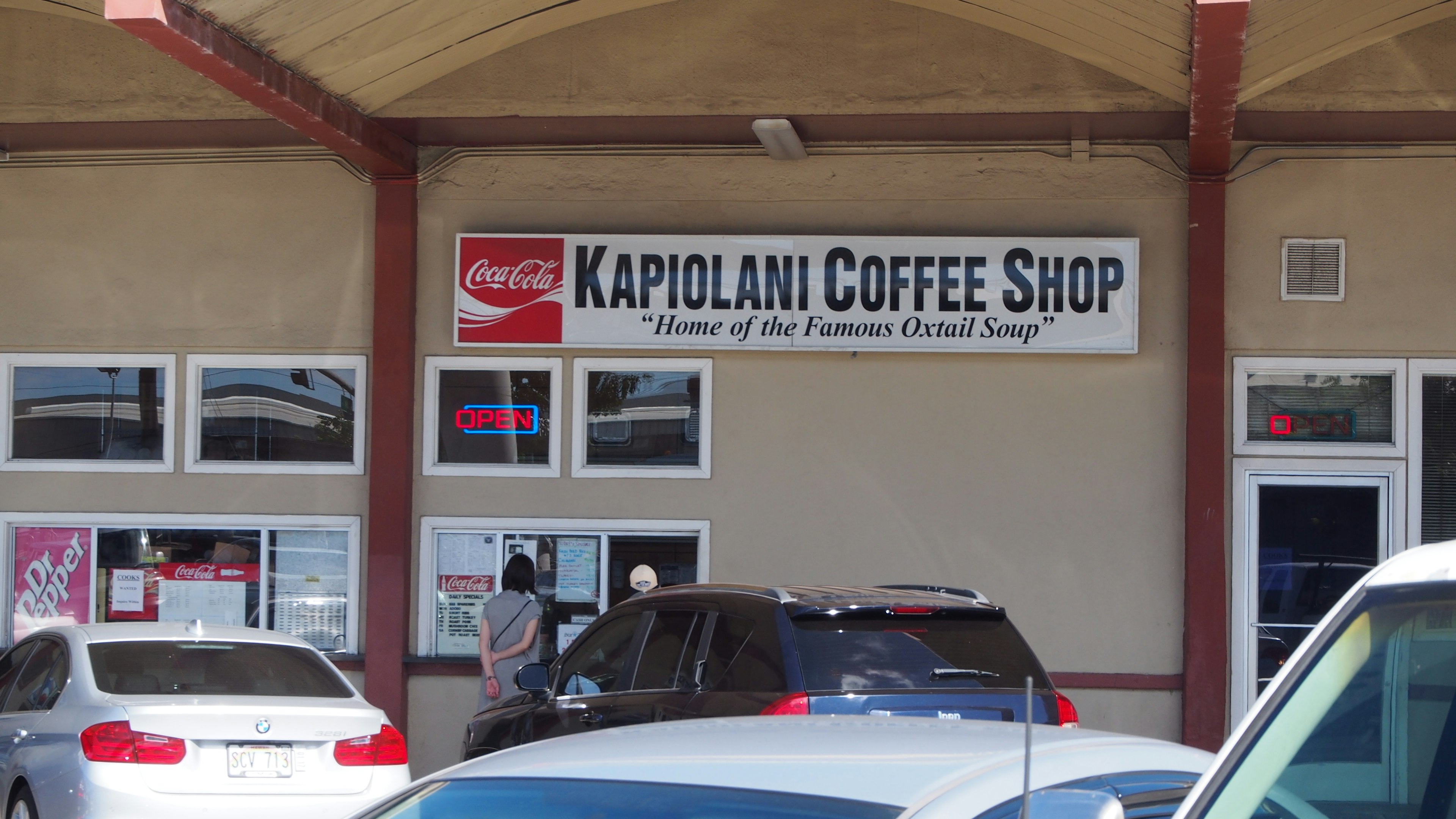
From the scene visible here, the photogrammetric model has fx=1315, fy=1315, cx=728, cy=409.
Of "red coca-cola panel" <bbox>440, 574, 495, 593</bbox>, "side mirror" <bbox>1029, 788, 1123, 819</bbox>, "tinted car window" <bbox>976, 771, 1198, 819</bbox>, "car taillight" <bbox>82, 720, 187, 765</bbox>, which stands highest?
"side mirror" <bbox>1029, 788, 1123, 819</bbox>

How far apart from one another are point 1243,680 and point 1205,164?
3.84m

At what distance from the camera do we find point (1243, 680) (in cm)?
977

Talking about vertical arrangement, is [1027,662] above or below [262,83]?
below

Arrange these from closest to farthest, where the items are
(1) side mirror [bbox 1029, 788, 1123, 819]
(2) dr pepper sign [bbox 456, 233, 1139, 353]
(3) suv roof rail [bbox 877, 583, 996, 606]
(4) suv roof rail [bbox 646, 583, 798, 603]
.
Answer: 1. (1) side mirror [bbox 1029, 788, 1123, 819]
2. (4) suv roof rail [bbox 646, 583, 798, 603]
3. (3) suv roof rail [bbox 877, 583, 996, 606]
4. (2) dr pepper sign [bbox 456, 233, 1139, 353]

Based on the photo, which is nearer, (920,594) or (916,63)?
(920,594)

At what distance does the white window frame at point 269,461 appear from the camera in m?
10.6

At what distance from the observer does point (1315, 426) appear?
9.94 m

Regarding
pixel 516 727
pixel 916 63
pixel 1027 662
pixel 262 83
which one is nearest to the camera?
pixel 1027 662

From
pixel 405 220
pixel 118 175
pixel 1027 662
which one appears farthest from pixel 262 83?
pixel 1027 662

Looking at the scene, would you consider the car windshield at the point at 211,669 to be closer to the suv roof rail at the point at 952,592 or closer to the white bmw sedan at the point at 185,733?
the white bmw sedan at the point at 185,733

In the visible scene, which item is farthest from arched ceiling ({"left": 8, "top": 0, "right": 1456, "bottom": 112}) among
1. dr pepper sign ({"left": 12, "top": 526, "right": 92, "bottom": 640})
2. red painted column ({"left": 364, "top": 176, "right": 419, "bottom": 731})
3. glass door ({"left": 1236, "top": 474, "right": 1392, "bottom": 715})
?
dr pepper sign ({"left": 12, "top": 526, "right": 92, "bottom": 640})

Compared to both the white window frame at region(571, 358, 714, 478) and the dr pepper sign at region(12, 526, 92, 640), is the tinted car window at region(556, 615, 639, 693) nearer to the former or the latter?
the white window frame at region(571, 358, 714, 478)

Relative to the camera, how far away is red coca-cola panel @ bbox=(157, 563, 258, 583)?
10664 millimetres

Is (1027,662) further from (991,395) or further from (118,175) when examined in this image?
(118,175)
